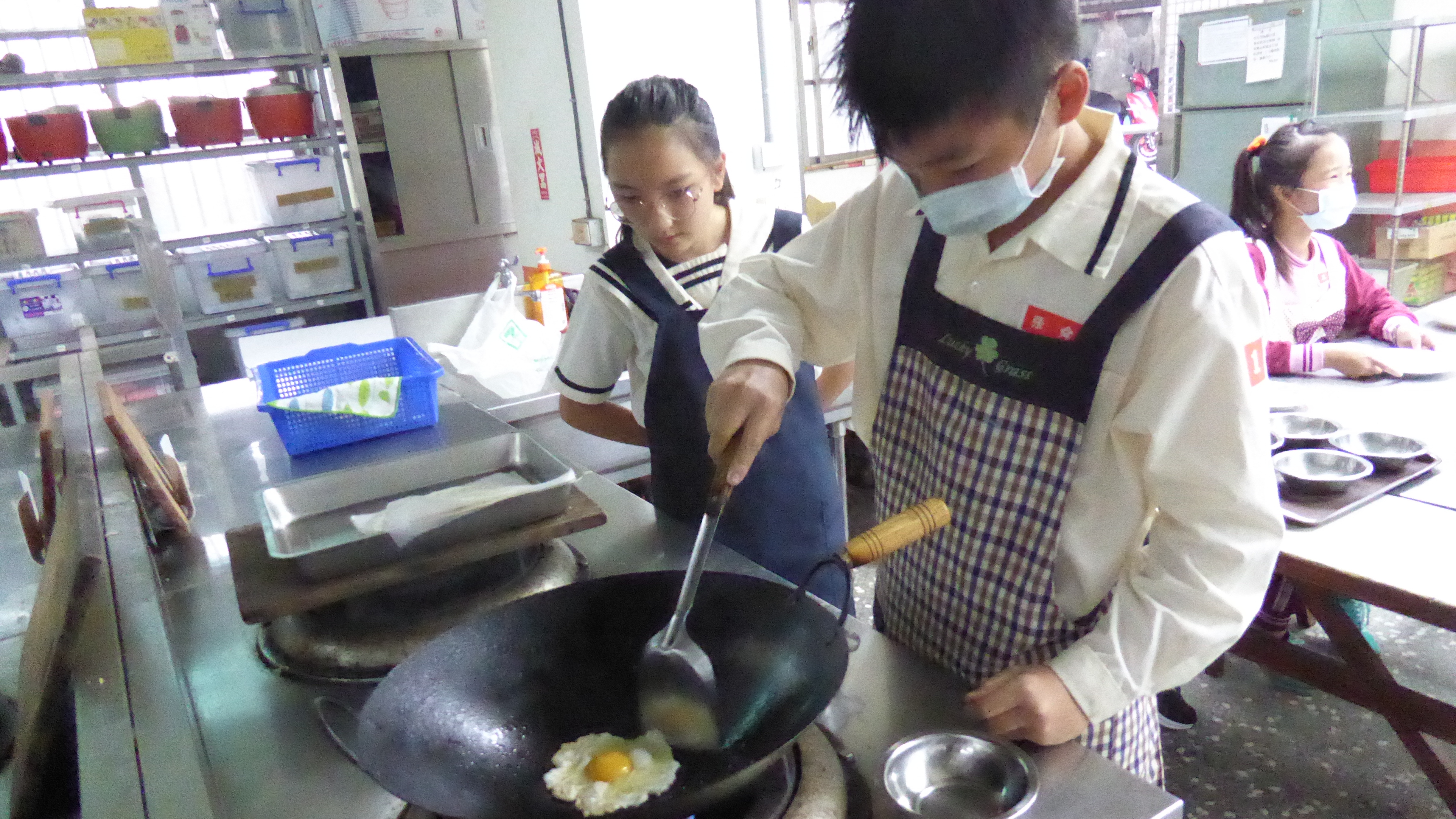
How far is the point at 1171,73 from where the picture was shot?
4.89 metres

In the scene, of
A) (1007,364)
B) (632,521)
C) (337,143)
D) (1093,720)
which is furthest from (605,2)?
(1093,720)

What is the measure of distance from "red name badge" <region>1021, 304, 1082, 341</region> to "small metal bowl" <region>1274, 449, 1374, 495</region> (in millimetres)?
1036

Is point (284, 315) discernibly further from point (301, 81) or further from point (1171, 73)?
point (1171, 73)

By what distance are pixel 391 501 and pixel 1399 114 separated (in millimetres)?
4153

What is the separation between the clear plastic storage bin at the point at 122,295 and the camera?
11.4 feet

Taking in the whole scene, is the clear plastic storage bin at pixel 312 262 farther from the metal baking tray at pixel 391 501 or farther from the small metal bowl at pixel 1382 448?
the small metal bowl at pixel 1382 448

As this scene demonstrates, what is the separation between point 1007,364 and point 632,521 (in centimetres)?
62

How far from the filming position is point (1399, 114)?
3686 millimetres

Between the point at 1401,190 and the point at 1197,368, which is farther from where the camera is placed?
the point at 1401,190

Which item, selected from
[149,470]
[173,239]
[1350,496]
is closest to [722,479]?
[149,470]

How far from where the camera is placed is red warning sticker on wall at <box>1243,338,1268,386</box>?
28.1 inches

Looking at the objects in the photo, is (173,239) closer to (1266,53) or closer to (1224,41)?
(1224,41)

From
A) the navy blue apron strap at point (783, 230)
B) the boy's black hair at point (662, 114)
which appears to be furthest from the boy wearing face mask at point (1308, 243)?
the boy's black hair at point (662, 114)

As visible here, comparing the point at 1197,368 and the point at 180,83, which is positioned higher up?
the point at 180,83
